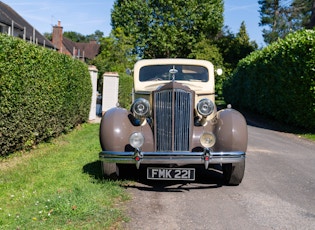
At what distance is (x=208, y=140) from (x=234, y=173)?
899 mm

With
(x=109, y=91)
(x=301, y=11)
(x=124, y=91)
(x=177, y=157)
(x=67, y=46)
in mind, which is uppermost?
(x=301, y=11)

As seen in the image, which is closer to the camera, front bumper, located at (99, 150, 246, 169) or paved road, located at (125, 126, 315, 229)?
paved road, located at (125, 126, 315, 229)

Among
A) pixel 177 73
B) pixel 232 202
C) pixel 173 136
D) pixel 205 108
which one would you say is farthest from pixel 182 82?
pixel 232 202

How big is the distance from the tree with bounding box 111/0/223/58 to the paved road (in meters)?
32.7

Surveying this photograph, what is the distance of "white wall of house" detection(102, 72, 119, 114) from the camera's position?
19.6 meters

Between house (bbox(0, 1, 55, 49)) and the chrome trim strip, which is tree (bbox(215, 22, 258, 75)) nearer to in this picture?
house (bbox(0, 1, 55, 49))

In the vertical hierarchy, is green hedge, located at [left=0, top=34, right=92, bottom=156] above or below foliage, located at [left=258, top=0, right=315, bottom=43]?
below

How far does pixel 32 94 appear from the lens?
334 inches

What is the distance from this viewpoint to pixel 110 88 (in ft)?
64.8

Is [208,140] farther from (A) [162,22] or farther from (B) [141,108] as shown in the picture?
(A) [162,22]

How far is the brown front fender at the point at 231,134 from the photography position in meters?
6.13

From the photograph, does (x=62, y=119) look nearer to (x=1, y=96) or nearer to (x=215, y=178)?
(x=1, y=96)

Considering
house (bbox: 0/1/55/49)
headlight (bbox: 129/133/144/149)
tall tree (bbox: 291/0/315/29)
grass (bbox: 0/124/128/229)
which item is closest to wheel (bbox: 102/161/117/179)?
grass (bbox: 0/124/128/229)

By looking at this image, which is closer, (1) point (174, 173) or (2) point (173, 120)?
(1) point (174, 173)
